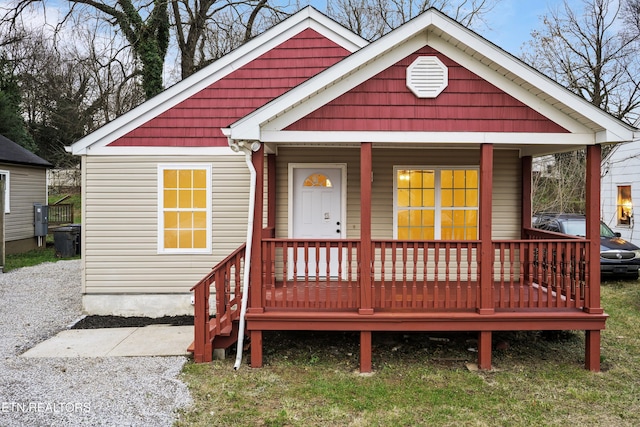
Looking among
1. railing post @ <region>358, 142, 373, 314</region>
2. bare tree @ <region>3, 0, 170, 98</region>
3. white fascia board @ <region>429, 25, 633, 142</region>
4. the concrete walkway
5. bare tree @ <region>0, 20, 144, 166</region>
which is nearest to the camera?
white fascia board @ <region>429, 25, 633, 142</region>

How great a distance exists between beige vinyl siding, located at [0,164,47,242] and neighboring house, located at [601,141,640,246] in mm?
19694

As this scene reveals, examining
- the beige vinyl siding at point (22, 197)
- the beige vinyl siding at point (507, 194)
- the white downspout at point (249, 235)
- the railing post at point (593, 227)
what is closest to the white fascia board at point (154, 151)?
the white downspout at point (249, 235)

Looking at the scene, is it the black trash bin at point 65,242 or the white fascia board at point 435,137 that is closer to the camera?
the white fascia board at point 435,137

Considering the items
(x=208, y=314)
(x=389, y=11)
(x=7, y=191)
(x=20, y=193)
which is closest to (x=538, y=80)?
(x=208, y=314)

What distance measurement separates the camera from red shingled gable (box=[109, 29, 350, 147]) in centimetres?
761

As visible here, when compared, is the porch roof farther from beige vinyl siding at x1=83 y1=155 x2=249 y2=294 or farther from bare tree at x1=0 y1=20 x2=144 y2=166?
bare tree at x1=0 y1=20 x2=144 y2=166

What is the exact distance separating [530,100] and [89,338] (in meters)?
6.90

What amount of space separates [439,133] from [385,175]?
7.80 feet

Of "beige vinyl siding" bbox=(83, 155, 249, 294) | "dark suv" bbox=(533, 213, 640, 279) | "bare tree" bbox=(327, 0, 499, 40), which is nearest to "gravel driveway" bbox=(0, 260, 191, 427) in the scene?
"beige vinyl siding" bbox=(83, 155, 249, 294)

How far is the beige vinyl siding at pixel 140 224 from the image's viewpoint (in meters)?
7.66

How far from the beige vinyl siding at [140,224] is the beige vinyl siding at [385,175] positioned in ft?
2.32

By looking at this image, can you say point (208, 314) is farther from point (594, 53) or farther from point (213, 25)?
point (594, 53)

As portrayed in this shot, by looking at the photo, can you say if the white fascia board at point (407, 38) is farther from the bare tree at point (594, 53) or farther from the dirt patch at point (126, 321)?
the bare tree at point (594, 53)

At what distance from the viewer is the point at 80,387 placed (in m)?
4.72
